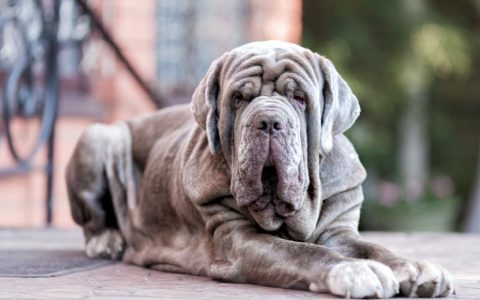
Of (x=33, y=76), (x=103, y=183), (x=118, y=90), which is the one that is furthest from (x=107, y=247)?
(x=118, y=90)

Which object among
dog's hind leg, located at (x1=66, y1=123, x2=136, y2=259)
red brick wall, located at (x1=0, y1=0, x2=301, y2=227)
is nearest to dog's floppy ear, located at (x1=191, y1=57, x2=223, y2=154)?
dog's hind leg, located at (x1=66, y1=123, x2=136, y2=259)

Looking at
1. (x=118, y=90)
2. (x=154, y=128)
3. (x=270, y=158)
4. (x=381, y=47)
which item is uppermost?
(x=270, y=158)

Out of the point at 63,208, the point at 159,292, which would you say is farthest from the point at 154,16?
the point at 159,292

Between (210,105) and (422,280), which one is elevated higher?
(210,105)

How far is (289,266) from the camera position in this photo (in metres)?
4.51

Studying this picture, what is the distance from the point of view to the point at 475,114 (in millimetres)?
22516

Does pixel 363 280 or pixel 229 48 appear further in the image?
pixel 229 48

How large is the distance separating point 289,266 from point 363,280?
436 millimetres

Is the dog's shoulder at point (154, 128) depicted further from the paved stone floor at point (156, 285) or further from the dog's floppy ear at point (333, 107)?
the dog's floppy ear at point (333, 107)

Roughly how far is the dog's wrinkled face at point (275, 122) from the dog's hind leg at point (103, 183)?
124 centimetres

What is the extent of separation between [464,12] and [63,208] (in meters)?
11.6

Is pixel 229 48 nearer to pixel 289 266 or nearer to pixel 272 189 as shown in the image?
pixel 272 189

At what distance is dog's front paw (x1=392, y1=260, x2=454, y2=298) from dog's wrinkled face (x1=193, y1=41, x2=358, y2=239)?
541mm

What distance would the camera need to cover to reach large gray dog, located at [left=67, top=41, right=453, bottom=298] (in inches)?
173
